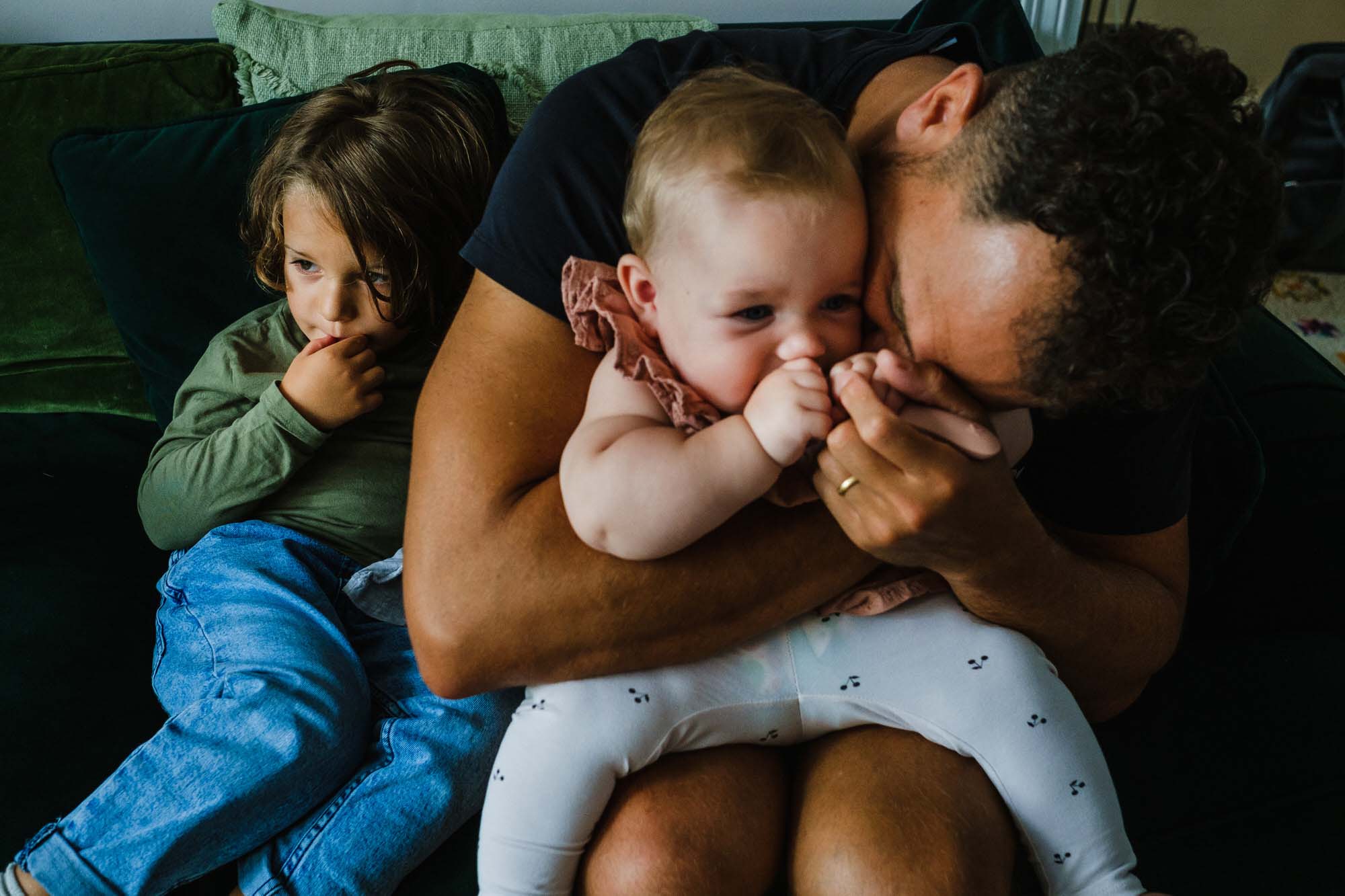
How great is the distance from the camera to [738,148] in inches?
38.4

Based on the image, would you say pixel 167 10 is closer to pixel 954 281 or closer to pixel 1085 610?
pixel 954 281

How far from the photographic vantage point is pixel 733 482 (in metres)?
0.96

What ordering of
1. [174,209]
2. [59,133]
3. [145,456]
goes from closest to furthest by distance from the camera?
[174,209]
[59,133]
[145,456]

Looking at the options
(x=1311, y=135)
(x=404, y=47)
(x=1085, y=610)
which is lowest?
(x=1311, y=135)

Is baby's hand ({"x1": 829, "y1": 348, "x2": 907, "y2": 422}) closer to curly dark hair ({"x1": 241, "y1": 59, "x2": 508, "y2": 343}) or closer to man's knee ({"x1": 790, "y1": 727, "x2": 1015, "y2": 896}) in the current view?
man's knee ({"x1": 790, "y1": 727, "x2": 1015, "y2": 896})

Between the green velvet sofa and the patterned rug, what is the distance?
5.51ft

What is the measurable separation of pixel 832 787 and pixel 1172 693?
0.63 metres

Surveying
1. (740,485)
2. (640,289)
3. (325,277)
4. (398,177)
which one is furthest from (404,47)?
(740,485)

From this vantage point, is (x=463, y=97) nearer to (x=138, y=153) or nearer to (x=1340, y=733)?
(x=138, y=153)

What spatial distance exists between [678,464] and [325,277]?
82 centimetres

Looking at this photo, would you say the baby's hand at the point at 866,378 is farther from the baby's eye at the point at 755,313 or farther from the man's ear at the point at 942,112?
the man's ear at the point at 942,112

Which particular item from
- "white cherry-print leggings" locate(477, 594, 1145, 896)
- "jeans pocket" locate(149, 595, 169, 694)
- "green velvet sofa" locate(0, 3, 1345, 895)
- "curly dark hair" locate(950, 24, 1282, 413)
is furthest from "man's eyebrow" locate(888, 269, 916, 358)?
"jeans pocket" locate(149, 595, 169, 694)

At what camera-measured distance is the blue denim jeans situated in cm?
125

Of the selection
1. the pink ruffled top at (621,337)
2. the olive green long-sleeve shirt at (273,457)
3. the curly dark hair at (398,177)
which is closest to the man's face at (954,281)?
the pink ruffled top at (621,337)
